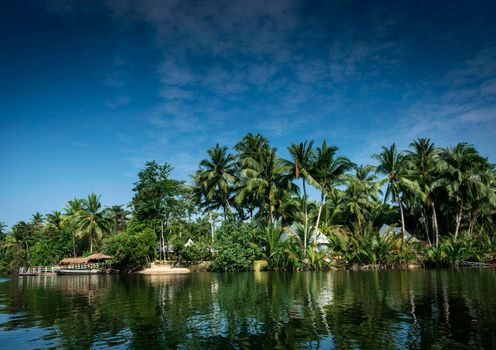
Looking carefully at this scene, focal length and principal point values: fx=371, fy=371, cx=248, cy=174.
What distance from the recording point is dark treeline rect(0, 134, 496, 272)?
42031mm

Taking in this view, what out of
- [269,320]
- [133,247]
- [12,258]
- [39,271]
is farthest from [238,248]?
[12,258]

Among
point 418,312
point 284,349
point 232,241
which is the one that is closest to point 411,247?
point 232,241

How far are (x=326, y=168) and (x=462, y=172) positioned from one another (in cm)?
1766

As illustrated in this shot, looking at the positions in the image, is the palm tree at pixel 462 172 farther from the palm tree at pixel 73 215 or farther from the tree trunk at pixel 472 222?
the palm tree at pixel 73 215

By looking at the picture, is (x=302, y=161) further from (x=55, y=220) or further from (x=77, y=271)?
(x=55, y=220)

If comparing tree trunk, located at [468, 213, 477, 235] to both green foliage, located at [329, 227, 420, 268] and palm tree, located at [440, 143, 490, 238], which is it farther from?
green foliage, located at [329, 227, 420, 268]

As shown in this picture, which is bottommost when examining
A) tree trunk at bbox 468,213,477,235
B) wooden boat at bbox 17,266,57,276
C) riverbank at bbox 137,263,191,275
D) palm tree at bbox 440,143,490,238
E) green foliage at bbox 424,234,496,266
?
wooden boat at bbox 17,266,57,276

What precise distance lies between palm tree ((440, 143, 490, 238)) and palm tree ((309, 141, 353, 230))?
509 inches

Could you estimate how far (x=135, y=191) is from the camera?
56000mm

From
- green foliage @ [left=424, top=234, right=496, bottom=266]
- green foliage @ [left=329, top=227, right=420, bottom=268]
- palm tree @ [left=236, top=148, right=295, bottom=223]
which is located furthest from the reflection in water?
palm tree @ [left=236, top=148, right=295, bottom=223]

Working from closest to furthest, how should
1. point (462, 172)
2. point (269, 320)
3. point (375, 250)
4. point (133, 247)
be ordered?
1. point (269, 320)
2. point (375, 250)
3. point (462, 172)
4. point (133, 247)

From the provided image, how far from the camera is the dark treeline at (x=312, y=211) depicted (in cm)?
4203

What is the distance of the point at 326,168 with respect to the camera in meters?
45.7

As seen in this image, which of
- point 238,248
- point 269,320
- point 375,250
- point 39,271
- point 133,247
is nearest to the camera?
point 269,320
